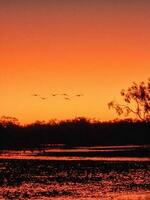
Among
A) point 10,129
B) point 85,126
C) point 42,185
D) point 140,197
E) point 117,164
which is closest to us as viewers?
point 140,197

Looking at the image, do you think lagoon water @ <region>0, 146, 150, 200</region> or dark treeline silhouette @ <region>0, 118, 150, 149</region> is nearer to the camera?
lagoon water @ <region>0, 146, 150, 200</region>

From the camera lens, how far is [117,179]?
43312 mm

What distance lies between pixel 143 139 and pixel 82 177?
76793mm

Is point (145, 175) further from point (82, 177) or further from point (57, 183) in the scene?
point (57, 183)

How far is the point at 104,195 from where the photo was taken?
34.2 m

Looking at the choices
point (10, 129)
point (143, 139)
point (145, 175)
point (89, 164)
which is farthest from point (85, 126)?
point (145, 175)

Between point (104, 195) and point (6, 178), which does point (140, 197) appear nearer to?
point (104, 195)

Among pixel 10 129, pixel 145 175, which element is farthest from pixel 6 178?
pixel 10 129

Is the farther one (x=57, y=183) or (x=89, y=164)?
(x=89, y=164)

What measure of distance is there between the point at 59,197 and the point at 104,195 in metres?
2.17

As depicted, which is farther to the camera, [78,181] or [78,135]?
[78,135]

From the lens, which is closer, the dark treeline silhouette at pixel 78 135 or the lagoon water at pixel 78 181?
the lagoon water at pixel 78 181

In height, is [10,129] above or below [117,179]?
above

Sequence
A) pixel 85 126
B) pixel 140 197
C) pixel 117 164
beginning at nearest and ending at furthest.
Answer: pixel 140 197
pixel 117 164
pixel 85 126
